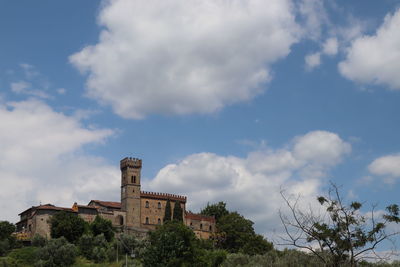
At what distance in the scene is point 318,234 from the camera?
23250 millimetres

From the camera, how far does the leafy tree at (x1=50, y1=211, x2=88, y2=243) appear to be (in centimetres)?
7625

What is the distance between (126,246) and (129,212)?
19.3 m

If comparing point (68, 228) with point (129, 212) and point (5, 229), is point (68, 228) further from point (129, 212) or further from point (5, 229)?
point (129, 212)

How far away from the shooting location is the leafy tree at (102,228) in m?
78.8

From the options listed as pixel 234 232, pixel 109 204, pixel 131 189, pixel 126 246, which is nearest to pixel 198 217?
pixel 234 232

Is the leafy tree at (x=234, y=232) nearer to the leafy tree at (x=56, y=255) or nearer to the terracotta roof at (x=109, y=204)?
the terracotta roof at (x=109, y=204)

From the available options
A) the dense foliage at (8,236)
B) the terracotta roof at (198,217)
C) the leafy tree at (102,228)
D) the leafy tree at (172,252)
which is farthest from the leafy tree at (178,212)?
the leafy tree at (172,252)

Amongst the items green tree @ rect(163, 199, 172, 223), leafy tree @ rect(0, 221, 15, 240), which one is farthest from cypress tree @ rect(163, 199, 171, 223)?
leafy tree @ rect(0, 221, 15, 240)

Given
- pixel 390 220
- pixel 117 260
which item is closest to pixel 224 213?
pixel 117 260

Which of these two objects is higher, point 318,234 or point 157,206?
point 157,206

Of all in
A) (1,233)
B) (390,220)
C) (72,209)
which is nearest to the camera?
(390,220)

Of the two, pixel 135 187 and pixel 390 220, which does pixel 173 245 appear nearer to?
pixel 390 220

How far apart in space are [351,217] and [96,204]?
72311 millimetres

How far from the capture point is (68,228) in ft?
250
